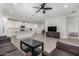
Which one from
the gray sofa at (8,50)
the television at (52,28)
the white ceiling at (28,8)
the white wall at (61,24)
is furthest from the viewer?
the television at (52,28)

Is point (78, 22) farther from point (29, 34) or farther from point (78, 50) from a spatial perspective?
point (29, 34)

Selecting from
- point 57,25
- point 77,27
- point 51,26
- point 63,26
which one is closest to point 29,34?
point 51,26

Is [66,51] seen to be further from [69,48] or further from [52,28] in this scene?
[52,28]

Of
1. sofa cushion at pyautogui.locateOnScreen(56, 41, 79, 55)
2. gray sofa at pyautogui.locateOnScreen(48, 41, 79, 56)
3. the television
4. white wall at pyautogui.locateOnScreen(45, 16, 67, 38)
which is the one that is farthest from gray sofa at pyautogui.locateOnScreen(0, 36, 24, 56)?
white wall at pyautogui.locateOnScreen(45, 16, 67, 38)

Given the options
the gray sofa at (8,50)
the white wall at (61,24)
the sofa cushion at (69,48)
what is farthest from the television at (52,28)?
the gray sofa at (8,50)

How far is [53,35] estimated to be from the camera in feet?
18.9

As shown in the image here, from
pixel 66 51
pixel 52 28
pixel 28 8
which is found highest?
pixel 28 8

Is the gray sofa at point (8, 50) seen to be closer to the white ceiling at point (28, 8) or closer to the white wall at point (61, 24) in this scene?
the white ceiling at point (28, 8)

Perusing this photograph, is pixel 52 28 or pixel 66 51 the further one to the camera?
pixel 52 28

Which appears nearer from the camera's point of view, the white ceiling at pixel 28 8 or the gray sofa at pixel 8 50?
the gray sofa at pixel 8 50

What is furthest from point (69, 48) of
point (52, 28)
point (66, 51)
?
point (52, 28)

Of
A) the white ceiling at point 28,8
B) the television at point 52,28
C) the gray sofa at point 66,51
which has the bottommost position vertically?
the gray sofa at point 66,51

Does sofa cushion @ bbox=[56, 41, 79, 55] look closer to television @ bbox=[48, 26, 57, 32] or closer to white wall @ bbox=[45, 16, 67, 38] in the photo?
white wall @ bbox=[45, 16, 67, 38]

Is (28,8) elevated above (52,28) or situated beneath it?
elevated above
